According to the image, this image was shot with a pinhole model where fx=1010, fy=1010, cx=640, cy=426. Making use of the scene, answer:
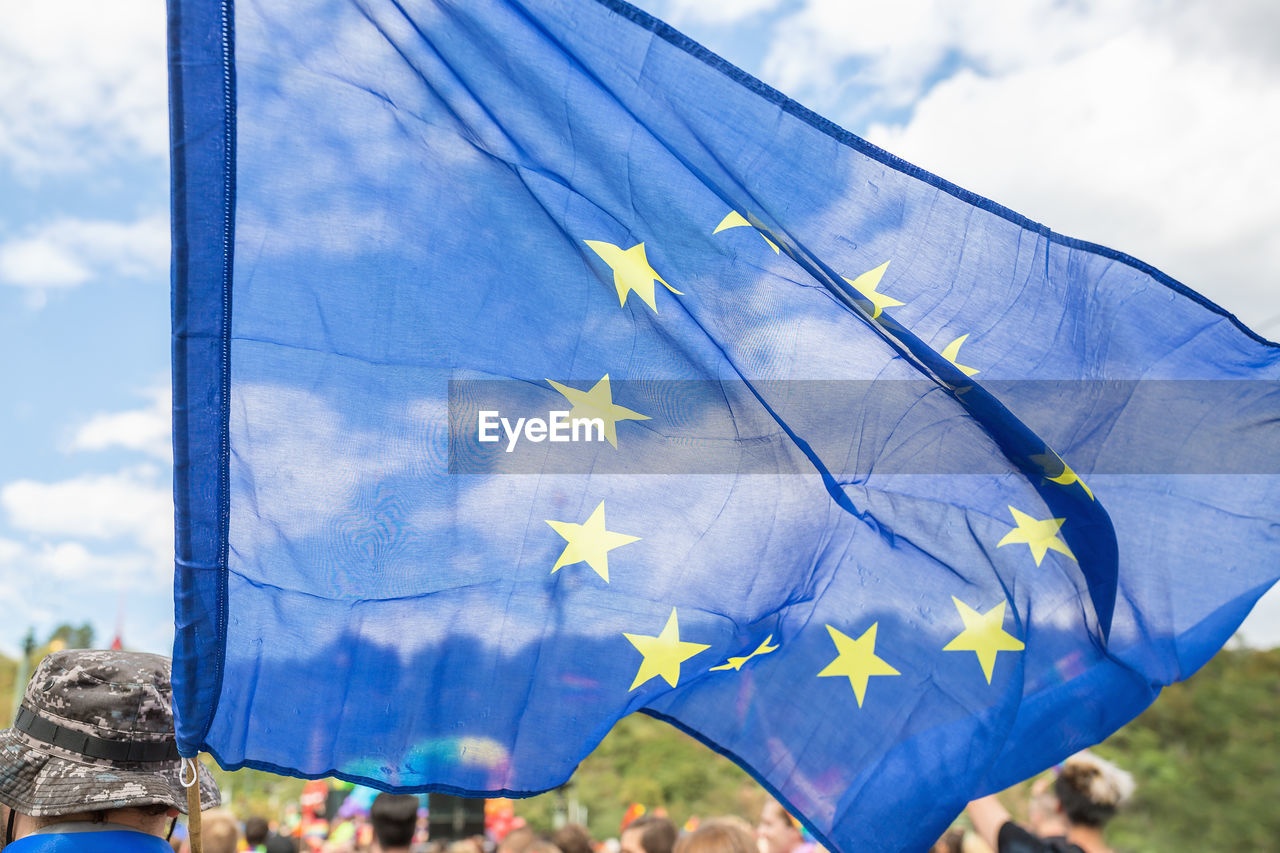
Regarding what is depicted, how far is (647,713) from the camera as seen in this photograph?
3021mm

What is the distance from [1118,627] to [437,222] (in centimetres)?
247

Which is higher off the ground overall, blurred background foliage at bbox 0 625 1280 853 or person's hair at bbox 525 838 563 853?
person's hair at bbox 525 838 563 853

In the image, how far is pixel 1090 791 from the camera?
3.69 m

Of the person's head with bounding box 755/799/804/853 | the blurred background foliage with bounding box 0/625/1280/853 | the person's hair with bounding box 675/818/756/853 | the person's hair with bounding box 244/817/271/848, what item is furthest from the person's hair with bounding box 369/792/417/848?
the blurred background foliage with bounding box 0/625/1280/853

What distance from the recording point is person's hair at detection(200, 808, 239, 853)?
15.2 ft

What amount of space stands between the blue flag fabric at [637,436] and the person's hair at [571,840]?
3.18 meters

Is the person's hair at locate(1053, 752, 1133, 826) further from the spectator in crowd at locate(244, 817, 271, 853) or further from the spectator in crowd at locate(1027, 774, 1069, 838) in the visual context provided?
the spectator in crowd at locate(244, 817, 271, 853)

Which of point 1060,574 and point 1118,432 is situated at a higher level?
point 1118,432

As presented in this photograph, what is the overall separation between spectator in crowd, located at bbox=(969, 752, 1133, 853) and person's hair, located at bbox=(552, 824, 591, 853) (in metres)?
2.76

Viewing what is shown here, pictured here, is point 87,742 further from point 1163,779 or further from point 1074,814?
point 1163,779

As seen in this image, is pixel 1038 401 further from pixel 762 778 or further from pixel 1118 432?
pixel 762 778

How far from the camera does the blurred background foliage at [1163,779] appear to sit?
28719 millimetres

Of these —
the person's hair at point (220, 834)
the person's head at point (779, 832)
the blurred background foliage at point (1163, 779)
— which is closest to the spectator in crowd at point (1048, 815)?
the person's head at point (779, 832)

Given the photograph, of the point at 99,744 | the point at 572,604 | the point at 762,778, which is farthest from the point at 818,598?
the point at 99,744
